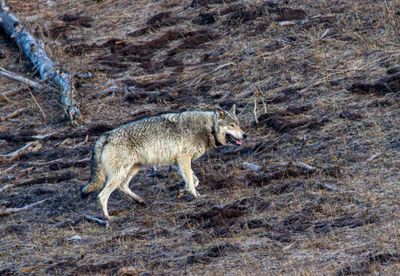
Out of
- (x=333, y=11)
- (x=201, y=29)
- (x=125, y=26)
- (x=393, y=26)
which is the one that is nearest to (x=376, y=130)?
(x=393, y=26)

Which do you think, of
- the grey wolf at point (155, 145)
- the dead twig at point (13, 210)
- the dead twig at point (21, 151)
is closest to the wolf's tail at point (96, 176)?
the grey wolf at point (155, 145)

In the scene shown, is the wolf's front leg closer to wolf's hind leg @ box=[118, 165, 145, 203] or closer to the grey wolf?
the grey wolf

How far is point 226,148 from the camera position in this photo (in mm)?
14922

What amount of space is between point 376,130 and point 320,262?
5.16m

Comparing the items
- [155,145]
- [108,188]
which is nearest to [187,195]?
[155,145]

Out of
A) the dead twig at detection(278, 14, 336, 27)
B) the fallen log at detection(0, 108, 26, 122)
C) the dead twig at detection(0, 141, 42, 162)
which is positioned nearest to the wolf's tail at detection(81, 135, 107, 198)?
the dead twig at detection(0, 141, 42, 162)

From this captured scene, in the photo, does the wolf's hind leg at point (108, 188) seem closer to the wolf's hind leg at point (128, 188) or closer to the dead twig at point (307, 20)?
the wolf's hind leg at point (128, 188)

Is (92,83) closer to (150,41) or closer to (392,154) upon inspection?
(150,41)

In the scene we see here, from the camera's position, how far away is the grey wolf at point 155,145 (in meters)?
12.5

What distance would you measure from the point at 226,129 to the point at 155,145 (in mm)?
1199

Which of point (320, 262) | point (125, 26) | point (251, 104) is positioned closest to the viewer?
point (320, 262)

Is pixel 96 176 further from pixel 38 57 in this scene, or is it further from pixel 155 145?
pixel 38 57

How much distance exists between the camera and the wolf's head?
1343cm

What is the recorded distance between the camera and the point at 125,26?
23.0 metres
